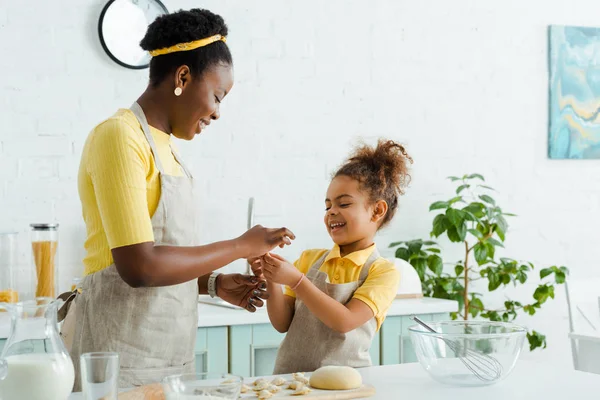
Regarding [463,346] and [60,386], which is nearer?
[60,386]

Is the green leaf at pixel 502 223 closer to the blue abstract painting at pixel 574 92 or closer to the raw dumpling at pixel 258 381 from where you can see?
the blue abstract painting at pixel 574 92

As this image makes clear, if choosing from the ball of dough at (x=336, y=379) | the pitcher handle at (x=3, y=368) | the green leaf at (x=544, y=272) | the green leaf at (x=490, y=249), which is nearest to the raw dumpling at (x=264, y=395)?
the ball of dough at (x=336, y=379)

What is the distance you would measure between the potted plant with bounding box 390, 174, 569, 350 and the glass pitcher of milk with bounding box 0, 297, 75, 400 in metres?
2.16

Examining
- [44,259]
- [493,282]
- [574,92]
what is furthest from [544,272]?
[44,259]

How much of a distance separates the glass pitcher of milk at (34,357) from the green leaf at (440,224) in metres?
2.20

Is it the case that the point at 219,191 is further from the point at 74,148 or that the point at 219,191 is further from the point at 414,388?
the point at 414,388

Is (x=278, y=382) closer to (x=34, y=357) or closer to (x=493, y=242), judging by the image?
(x=34, y=357)

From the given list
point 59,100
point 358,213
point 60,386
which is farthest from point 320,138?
point 60,386

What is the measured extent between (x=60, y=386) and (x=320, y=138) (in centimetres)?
216

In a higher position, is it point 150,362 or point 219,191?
point 219,191

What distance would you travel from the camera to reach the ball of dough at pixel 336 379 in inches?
52.9

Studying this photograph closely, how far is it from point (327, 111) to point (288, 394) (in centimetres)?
196

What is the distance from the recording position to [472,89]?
3.41 meters

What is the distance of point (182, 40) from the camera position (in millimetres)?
1527
